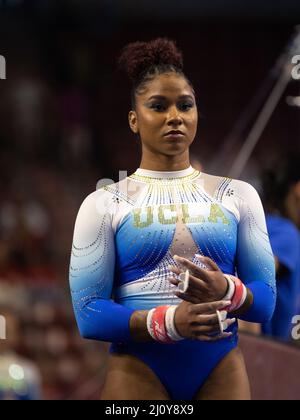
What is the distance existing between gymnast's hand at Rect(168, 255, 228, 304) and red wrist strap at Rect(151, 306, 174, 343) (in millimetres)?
51

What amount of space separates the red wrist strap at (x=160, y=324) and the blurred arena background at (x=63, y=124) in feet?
3.08

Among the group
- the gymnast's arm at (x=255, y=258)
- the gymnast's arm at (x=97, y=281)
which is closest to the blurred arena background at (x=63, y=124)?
the gymnast's arm at (x=255, y=258)

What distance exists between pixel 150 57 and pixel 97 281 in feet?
1.17

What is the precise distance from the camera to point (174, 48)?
131 cm

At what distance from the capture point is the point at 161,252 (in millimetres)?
1267

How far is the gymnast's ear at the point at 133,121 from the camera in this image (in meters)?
1.33

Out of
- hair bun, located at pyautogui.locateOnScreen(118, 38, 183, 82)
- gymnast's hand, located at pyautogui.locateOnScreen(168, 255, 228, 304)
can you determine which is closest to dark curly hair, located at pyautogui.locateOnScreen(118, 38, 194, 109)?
hair bun, located at pyautogui.locateOnScreen(118, 38, 183, 82)

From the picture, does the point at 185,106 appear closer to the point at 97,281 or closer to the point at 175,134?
the point at 175,134

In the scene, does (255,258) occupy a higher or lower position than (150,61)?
lower

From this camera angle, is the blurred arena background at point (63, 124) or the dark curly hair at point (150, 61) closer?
the dark curly hair at point (150, 61)

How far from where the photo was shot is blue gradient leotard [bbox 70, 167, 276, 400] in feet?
4.16

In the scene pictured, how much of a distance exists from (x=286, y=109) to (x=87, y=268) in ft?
2.36

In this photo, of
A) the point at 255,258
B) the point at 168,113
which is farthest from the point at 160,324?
the point at 168,113

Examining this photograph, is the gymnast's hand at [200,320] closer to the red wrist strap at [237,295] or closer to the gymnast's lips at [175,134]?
the red wrist strap at [237,295]
